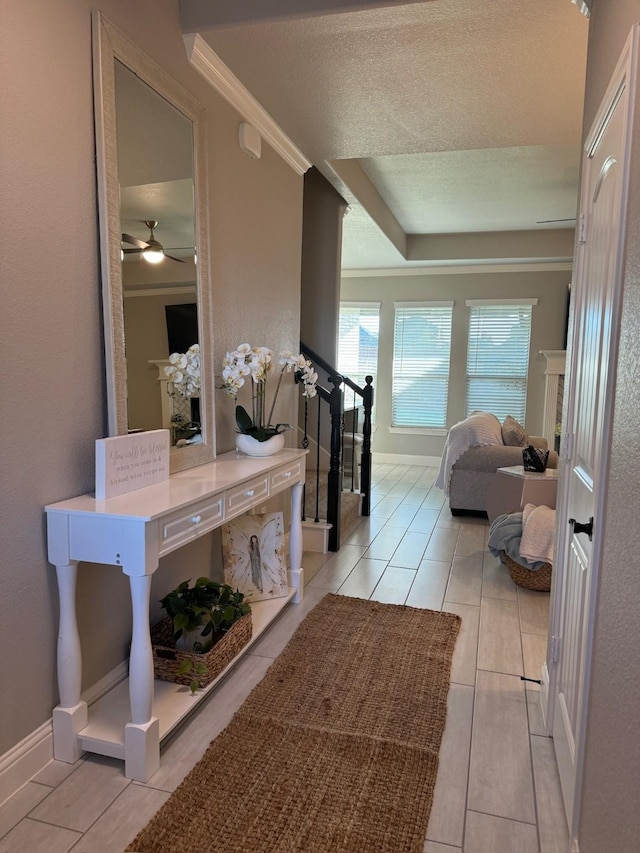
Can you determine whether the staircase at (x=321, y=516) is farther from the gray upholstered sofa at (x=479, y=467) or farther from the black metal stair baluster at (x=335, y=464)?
the gray upholstered sofa at (x=479, y=467)

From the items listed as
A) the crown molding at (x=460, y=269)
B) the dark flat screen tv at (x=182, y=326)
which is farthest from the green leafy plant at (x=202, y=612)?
the crown molding at (x=460, y=269)

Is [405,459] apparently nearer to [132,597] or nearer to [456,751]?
[456,751]

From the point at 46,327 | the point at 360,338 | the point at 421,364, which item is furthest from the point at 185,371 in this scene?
the point at 360,338

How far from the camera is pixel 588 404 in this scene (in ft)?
5.80

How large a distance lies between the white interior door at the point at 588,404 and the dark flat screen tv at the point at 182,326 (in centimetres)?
161

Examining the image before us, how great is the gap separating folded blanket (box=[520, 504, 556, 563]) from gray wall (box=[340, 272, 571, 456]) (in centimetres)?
445

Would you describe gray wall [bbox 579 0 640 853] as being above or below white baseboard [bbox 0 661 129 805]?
above

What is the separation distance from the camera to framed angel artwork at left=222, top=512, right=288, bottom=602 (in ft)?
9.88

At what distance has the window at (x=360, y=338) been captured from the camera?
27.6 ft

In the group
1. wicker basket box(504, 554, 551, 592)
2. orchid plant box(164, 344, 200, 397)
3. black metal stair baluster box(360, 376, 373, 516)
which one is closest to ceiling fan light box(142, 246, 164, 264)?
orchid plant box(164, 344, 200, 397)

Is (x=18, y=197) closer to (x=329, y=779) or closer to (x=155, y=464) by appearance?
(x=155, y=464)

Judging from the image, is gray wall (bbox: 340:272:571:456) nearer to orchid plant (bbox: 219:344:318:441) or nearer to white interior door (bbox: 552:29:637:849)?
orchid plant (bbox: 219:344:318:441)

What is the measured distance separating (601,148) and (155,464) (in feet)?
6.17

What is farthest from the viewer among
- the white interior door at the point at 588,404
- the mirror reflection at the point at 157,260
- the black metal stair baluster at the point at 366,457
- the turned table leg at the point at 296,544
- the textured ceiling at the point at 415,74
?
the black metal stair baluster at the point at 366,457
